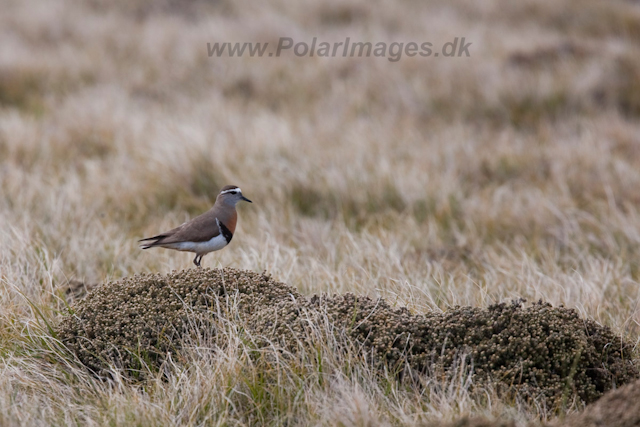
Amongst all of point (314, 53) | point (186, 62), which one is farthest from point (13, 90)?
point (314, 53)

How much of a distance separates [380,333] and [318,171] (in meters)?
3.69

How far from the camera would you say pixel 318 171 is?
265 inches

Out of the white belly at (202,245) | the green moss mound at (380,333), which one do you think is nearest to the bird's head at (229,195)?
the white belly at (202,245)

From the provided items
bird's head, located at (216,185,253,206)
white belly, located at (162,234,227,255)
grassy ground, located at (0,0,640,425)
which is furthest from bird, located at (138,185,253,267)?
grassy ground, located at (0,0,640,425)

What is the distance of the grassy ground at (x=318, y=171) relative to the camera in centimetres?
304

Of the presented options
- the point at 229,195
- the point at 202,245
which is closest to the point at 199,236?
the point at 202,245

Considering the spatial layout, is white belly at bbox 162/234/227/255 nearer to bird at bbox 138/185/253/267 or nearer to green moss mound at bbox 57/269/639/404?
bird at bbox 138/185/253/267

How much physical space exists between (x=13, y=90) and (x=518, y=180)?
22.3ft

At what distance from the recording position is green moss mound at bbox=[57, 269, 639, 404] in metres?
3.10

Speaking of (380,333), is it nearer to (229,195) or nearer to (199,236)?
(199,236)

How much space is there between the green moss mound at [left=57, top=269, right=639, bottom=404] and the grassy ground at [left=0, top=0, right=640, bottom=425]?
0.15m

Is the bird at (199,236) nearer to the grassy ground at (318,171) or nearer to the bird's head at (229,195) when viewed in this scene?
the bird's head at (229,195)

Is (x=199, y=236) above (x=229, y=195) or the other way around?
the other way around

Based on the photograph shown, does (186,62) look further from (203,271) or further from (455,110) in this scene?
(203,271)
